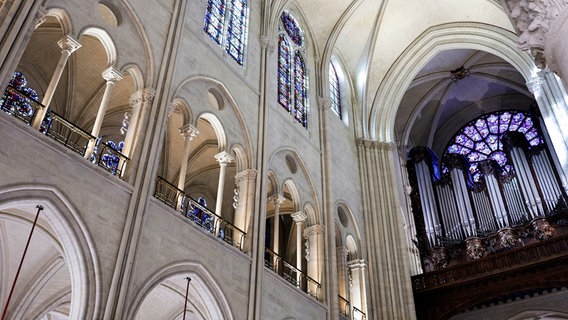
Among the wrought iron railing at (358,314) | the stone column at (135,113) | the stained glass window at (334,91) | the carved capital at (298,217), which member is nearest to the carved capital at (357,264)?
the wrought iron railing at (358,314)

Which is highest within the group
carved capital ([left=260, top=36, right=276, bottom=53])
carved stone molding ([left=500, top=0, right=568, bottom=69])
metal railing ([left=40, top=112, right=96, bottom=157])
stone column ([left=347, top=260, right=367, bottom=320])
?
carved capital ([left=260, top=36, right=276, bottom=53])

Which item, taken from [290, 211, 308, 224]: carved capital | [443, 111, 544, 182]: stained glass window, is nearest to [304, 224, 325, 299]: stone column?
[290, 211, 308, 224]: carved capital

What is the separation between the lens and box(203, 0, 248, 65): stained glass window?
472 inches

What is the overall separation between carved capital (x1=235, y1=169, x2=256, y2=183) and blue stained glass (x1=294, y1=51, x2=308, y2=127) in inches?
141

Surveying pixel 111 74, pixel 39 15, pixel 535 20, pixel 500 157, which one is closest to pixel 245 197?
pixel 111 74

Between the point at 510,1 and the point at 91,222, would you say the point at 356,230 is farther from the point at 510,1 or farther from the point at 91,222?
the point at 510,1

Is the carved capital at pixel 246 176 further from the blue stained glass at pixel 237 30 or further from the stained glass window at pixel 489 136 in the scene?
the stained glass window at pixel 489 136

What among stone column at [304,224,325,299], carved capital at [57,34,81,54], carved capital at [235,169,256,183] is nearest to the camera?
carved capital at [57,34,81,54]

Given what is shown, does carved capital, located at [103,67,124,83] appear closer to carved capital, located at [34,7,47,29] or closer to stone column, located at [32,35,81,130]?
stone column, located at [32,35,81,130]

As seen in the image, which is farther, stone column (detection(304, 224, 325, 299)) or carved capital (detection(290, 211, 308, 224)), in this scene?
carved capital (detection(290, 211, 308, 224))

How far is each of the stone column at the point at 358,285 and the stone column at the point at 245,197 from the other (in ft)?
15.8

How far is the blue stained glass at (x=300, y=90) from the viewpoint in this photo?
48.2ft

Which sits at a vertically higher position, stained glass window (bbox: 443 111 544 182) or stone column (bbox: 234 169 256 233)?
stained glass window (bbox: 443 111 544 182)

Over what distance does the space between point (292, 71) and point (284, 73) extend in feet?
1.95
